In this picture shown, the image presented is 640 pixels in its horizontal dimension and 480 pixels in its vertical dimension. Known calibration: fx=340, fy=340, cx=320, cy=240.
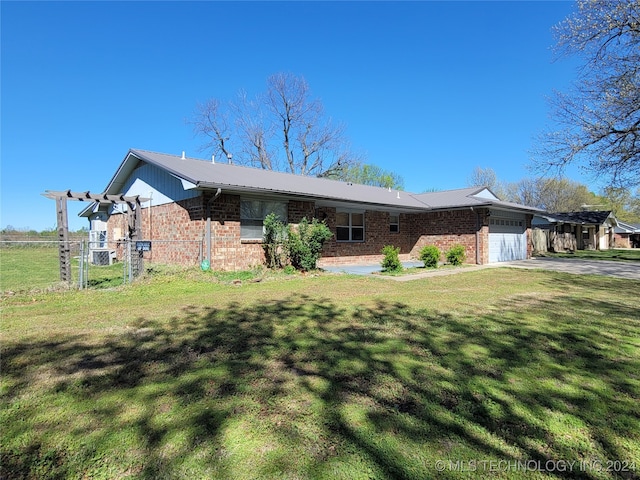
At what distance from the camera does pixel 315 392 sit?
288 cm

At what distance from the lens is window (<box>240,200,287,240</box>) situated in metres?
11.6

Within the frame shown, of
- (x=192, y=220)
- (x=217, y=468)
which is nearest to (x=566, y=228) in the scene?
(x=192, y=220)

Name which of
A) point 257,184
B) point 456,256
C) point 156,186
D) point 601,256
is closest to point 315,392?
point 257,184

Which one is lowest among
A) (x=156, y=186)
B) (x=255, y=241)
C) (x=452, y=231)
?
(x=255, y=241)

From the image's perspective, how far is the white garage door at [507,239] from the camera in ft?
54.6

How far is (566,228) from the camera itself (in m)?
28.1

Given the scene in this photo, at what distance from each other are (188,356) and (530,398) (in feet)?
10.8

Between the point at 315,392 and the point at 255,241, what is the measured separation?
30.1 feet

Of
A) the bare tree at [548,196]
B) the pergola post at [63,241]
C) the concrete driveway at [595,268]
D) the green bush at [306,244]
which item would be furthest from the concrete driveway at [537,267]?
the bare tree at [548,196]

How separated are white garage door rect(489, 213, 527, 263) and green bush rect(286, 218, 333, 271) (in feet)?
30.7

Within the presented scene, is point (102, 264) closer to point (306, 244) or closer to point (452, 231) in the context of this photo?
point (306, 244)

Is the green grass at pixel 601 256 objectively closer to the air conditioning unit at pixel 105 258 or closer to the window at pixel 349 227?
the window at pixel 349 227

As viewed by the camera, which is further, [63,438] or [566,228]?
[566,228]

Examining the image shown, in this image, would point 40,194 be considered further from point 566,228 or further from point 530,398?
point 566,228
